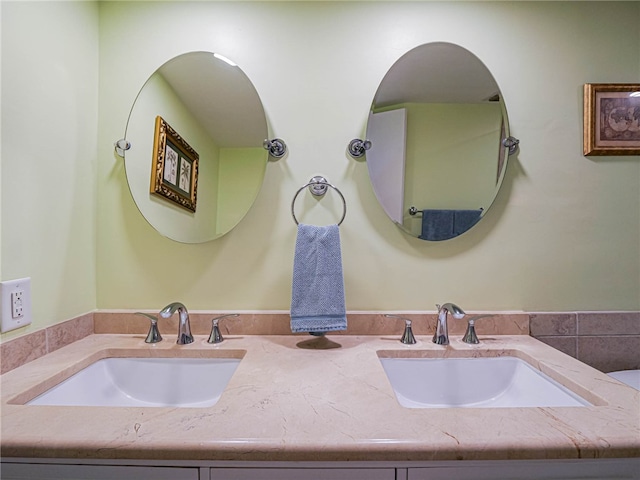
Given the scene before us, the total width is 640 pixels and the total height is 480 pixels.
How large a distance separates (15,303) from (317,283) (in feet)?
2.56

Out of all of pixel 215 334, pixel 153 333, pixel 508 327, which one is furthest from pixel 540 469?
pixel 153 333

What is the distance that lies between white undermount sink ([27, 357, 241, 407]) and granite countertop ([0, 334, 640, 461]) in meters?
0.15

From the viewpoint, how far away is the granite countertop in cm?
54

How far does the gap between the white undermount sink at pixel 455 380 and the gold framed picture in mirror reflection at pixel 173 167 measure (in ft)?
2.78

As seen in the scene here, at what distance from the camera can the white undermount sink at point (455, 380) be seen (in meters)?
0.94

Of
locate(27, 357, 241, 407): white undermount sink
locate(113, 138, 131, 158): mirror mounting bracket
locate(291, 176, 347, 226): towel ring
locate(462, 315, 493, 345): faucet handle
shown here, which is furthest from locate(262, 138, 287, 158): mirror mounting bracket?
locate(462, 315, 493, 345): faucet handle

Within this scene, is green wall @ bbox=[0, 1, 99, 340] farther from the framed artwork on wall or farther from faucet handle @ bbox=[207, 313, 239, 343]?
the framed artwork on wall

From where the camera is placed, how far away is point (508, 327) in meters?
1.09

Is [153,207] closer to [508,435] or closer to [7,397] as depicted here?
[7,397]

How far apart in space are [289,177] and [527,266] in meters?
0.89

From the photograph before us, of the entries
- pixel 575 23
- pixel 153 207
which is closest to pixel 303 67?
pixel 153 207

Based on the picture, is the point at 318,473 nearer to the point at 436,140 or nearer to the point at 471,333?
the point at 471,333

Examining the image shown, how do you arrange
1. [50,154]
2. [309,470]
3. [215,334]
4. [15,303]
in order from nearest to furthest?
[309,470], [15,303], [50,154], [215,334]

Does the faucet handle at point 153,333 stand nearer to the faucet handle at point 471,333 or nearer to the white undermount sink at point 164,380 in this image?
the white undermount sink at point 164,380
